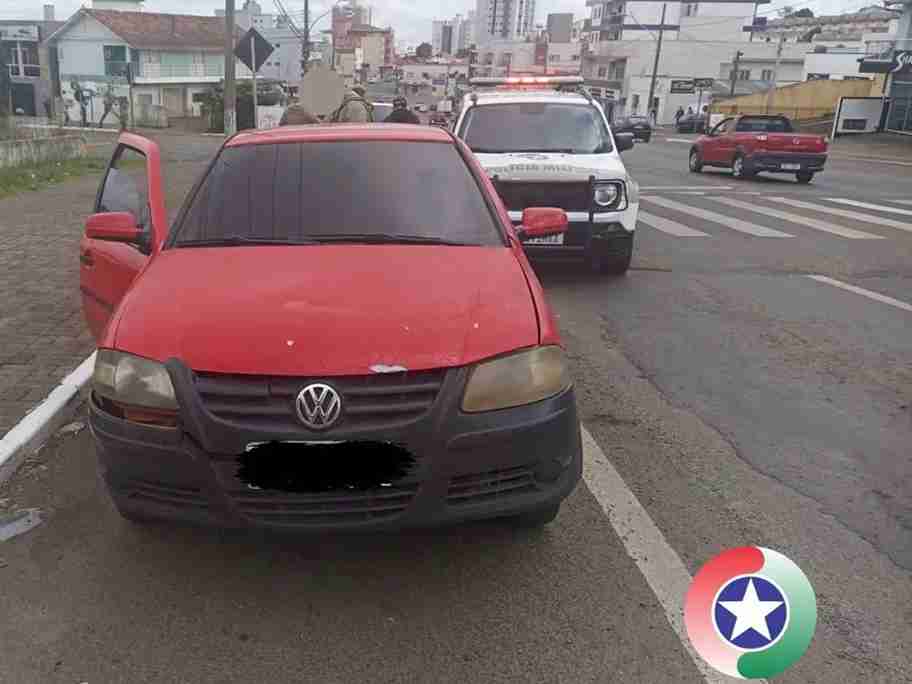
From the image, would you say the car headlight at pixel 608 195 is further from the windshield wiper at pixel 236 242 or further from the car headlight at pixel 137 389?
the car headlight at pixel 137 389

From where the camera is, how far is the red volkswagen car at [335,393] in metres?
2.73

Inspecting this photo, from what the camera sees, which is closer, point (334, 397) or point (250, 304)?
point (334, 397)

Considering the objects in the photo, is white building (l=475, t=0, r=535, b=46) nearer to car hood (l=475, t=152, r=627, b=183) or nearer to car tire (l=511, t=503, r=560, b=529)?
car hood (l=475, t=152, r=627, b=183)

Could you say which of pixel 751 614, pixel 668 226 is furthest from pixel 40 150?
pixel 751 614

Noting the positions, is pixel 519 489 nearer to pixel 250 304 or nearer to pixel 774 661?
pixel 774 661

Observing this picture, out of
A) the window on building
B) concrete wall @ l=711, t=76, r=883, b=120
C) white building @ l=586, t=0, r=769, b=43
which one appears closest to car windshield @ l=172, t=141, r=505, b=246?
concrete wall @ l=711, t=76, r=883, b=120

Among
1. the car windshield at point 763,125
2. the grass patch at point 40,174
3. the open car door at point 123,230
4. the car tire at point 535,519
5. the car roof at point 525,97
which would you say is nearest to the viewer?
the car tire at point 535,519

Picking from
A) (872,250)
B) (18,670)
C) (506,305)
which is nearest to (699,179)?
(872,250)

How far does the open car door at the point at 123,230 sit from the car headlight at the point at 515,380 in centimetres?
213

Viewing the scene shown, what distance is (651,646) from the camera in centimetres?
281

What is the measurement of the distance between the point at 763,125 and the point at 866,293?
568 inches

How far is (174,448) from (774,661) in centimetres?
217

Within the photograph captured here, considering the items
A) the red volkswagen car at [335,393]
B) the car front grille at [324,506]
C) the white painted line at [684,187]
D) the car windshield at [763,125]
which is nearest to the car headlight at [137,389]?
the red volkswagen car at [335,393]

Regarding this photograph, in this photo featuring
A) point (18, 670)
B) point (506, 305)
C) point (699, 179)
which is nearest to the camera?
point (18, 670)
